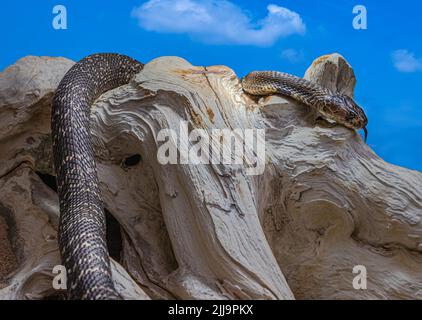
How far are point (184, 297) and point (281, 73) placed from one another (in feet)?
6.94

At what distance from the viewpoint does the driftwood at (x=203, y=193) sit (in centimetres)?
298

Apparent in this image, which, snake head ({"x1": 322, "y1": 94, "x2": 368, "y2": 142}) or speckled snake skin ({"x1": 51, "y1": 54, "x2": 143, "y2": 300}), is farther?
snake head ({"x1": 322, "y1": 94, "x2": 368, "y2": 142})

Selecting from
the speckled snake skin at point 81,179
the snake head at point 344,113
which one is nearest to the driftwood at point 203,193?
the snake head at point 344,113

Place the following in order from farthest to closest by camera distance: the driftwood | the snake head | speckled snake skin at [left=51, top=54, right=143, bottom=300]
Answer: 1. the snake head
2. the driftwood
3. speckled snake skin at [left=51, top=54, right=143, bottom=300]

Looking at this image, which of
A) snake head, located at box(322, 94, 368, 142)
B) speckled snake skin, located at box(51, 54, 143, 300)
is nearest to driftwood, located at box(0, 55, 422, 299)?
snake head, located at box(322, 94, 368, 142)

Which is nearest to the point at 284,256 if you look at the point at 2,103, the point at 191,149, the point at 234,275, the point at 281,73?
the point at 234,275

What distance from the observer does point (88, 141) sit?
3.29 meters

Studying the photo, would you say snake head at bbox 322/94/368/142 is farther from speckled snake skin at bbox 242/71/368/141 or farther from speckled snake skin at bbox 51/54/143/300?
speckled snake skin at bbox 51/54/143/300

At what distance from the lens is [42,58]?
3.80 meters

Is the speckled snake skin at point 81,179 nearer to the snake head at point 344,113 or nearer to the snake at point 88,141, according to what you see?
the snake at point 88,141

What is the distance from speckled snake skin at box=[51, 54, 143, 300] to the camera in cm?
250

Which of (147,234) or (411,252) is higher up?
(147,234)

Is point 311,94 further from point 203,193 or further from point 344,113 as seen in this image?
point 203,193
